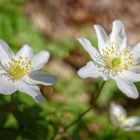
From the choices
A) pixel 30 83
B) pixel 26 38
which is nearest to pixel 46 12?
pixel 26 38

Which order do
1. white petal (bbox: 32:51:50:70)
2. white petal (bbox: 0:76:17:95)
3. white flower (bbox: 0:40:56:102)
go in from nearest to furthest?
1. white petal (bbox: 0:76:17:95)
2. white flower (bbox: 0:40:56:102)
3. white petal (bbox: 32:51:50:70)

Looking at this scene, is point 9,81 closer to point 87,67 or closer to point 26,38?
point 87,67

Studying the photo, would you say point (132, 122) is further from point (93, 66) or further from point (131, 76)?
point (93, 66)

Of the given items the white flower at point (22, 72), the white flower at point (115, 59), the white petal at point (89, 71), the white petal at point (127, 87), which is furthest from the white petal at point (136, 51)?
the white flower at point (22, 72)

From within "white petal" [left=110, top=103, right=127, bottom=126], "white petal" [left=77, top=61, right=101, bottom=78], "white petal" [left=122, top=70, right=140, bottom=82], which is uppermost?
"white petal" [left=77, top=61, right=101, bottom=78]

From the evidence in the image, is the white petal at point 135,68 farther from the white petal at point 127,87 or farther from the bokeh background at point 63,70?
the bokeh background at point 63,70

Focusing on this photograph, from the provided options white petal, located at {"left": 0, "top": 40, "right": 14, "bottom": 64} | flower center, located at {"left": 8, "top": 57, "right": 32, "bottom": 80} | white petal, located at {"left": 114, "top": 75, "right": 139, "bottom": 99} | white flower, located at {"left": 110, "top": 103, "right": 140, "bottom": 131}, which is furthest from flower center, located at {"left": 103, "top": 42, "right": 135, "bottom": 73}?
white flower, located at {"left": 110, "top": 103, "right": 140, "bottom": 131}

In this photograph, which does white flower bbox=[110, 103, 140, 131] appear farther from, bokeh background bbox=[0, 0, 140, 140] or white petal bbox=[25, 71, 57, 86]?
white petal bbox=[25, 71, 57, 86]
